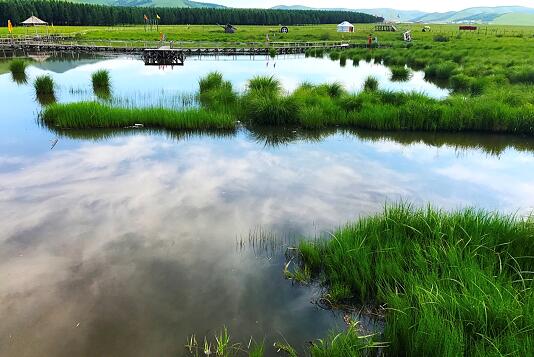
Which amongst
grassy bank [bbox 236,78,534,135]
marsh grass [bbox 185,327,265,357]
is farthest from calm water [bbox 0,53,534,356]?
grassy bank [bbox 236,78,534,135]

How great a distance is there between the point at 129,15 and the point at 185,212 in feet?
354

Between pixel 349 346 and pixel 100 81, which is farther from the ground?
pixel 100 81

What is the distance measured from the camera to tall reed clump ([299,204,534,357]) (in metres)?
4.06

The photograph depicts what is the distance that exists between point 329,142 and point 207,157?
416 cm

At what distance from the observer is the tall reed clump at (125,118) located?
14445 mm

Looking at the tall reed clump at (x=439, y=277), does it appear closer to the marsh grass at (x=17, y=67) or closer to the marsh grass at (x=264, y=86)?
the marsh grass at (x=264, y=86)

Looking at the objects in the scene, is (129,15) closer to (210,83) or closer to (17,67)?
(17,67)

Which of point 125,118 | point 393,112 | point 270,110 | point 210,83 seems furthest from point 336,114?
point 125,118

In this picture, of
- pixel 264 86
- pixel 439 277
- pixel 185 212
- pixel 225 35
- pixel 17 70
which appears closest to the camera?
pixel 439 277

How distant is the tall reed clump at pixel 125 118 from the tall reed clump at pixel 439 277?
8855mm

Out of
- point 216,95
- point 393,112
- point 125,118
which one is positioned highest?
point 216,95

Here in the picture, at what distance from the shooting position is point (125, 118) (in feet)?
48.5

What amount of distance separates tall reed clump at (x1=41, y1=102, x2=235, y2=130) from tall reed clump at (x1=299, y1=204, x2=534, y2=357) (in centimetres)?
886

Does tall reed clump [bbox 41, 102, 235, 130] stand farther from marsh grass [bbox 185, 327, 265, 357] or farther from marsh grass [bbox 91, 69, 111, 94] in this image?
marsh grass [bbox 185, 327, 265, 357]
